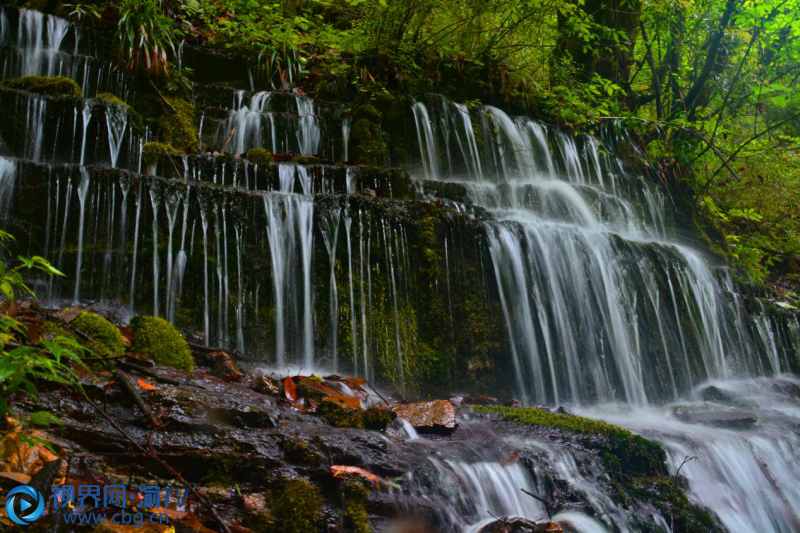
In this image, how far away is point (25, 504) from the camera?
213cm

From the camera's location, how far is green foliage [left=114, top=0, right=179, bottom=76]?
859 cm

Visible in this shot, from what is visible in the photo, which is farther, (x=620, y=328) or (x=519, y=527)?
(x=620, y=328)

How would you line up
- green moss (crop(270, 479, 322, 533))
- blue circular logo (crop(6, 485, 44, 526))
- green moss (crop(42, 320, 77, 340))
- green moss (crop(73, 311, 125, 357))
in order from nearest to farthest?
blue circular logo (crop(6, 485, 44, 526)), green moss (crop(270, 479, 322, 533)), green moss (crop(42, 320, 77, 340)), green moss (crop(73, 311, 125, 357))

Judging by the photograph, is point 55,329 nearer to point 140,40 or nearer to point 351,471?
point 351,471

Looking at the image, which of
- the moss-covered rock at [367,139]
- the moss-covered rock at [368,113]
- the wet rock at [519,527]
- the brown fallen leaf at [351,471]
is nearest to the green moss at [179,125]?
the moss-covered rock at [367,139]

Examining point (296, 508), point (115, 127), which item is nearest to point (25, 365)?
point (296, 508)

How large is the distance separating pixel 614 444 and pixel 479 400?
174cm

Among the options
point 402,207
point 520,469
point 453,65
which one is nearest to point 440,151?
point 453,65

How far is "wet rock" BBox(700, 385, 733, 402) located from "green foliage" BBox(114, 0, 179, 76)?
9317mm

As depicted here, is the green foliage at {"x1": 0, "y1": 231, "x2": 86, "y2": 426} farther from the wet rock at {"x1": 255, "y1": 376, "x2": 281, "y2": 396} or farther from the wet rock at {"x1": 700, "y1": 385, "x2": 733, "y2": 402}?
the wet rock at {"x1": 700, "y1": 385, "x2": 733, "y2": 402}

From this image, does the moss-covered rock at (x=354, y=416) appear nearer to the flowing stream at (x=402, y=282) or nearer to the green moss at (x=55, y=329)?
the flowing stream at (x=402, y=282)

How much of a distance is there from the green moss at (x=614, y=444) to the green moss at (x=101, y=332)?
319cm

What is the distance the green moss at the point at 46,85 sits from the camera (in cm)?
720

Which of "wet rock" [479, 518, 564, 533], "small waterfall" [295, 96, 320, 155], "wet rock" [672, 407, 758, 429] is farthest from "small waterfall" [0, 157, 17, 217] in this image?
"wet rock" [672, 407, 758, 429]
